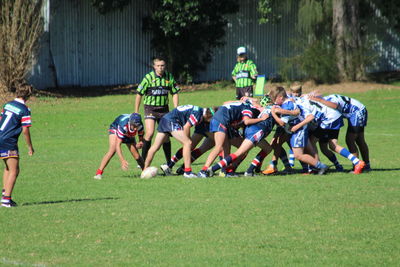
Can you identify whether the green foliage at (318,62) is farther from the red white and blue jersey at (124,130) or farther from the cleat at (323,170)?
the red white and blue jersey at (124,130)

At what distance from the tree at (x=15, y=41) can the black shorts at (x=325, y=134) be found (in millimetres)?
16928

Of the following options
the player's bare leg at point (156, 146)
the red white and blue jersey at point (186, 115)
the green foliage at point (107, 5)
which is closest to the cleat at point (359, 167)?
the red white and blue jersey at point (186, 115)

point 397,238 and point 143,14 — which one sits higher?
→ point 143,14

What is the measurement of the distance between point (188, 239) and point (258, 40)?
29.8 m

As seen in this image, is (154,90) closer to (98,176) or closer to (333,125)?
(98,176)

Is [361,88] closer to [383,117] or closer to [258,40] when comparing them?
[383,117]

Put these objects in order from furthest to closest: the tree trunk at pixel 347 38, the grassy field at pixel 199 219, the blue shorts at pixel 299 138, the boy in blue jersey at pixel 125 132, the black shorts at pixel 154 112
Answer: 1. the tree trunk at pixel 347 38
2. the black shorts at pixel 154 112
3. the blue shorts at pixel 299 138
4. the boy in blue jersey at pixel 125 132
5. the grassy field at pixel 199 219

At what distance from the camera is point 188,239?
813cm

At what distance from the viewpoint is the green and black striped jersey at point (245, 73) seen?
21406 millimetres

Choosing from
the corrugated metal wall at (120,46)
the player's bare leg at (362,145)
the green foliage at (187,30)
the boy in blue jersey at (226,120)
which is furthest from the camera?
the green foliage at (187,30)

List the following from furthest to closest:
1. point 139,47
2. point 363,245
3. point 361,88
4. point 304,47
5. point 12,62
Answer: point 139,47 < point 304,47 < point 361,88 < point 12,62 < point 363,245

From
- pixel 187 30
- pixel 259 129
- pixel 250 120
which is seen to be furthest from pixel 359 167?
pixel 187 30

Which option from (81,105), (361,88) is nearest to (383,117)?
(361,88)

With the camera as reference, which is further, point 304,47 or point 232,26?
point 232,26
